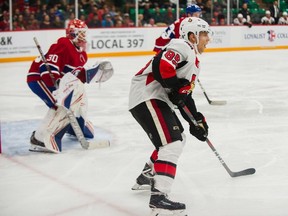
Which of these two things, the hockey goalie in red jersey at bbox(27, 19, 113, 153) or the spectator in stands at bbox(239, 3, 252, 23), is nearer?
the hockey goalie in red jersey at bbox(27, 19, 113, 153)

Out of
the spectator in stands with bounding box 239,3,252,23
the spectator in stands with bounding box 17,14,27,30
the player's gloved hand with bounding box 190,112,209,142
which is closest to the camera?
the player's gloved hand with bounding box 190,112,209,142

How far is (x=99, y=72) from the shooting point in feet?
13.7

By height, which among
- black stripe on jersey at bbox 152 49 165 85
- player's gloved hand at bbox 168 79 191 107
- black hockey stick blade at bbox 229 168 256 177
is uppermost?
black stripe on jersey at bbox 152 49 165 85

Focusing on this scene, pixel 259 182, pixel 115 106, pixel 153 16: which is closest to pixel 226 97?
pixel 115 106

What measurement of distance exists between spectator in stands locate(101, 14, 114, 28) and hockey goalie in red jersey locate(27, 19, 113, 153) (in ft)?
26.1

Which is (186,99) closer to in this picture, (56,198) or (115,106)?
(56,198)

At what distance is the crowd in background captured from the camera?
1127 centimetres

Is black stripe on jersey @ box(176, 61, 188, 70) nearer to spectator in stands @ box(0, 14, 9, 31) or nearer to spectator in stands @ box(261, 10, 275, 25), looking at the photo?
spectator in stands @ box(0, 14, 9, 31)

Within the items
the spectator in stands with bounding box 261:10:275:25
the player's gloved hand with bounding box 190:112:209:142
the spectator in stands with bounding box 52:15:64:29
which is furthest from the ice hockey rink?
the spectator in stands with bounding box 261:10:275:25

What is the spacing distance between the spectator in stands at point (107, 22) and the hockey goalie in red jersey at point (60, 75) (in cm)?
797

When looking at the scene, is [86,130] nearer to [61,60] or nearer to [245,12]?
[61,60]

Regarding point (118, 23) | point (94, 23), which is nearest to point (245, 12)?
point (118, 23)

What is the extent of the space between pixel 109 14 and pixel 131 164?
8908 millimetres

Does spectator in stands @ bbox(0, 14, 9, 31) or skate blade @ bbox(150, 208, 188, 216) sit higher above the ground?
spectator in stands @ bbox(0, 14, 9, 31)
